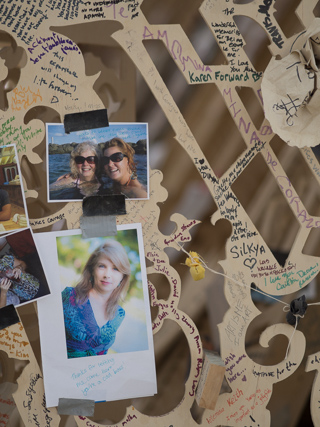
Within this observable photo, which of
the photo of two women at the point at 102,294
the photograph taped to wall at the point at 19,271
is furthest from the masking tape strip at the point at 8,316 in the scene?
the photo of two women at the point at 102,294

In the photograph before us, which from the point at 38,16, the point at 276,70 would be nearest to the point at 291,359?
the point at 276,70

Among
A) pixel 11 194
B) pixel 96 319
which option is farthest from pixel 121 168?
pixel 96 319

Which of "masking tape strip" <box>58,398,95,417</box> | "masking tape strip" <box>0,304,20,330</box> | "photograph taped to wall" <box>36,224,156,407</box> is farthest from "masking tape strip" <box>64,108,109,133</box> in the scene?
"masking tape strip" <box>58,398,95,417</box>

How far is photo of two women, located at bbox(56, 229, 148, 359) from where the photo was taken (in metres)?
1.28

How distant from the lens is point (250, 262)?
53.6 inches

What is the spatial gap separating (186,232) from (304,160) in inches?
17.5

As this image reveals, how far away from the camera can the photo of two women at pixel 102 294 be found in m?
1.28

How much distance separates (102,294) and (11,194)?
0.40 metres

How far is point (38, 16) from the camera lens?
4.21 ft

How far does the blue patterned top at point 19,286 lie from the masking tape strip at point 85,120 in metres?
0.42

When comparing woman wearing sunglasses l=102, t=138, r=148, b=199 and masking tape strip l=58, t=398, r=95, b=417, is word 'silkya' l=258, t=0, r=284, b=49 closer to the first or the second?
woman wearing sunglasses l=102, t=138, r=148, b=199

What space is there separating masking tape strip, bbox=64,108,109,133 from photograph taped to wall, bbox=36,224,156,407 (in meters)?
0.32

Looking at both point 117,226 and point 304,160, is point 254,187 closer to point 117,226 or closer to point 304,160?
point 304,160

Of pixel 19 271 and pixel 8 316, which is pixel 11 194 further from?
pixel 8 316
